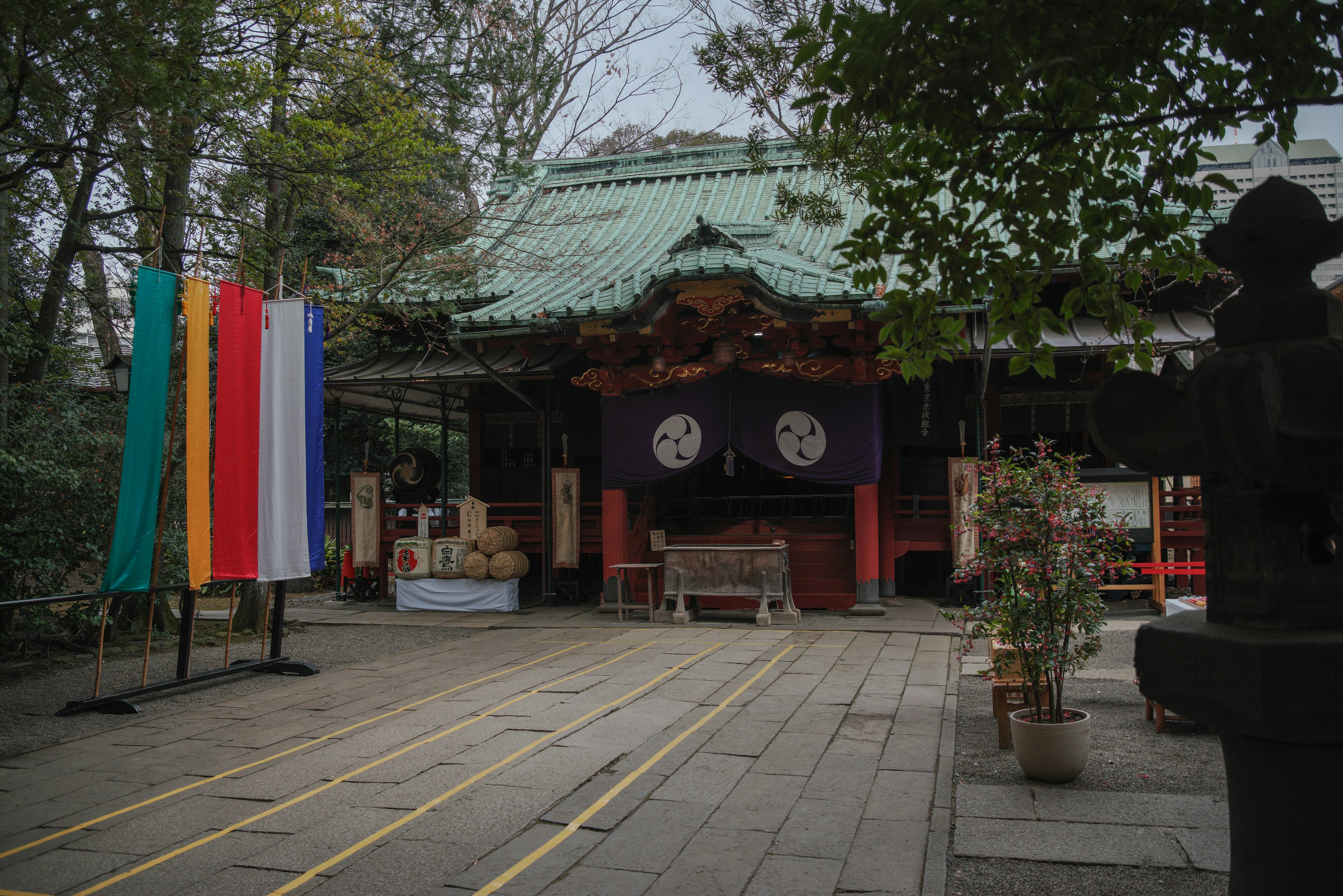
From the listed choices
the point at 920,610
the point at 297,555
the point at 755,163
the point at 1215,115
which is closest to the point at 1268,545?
the point at 1215,115

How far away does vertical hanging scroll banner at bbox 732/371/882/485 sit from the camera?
39.2ft

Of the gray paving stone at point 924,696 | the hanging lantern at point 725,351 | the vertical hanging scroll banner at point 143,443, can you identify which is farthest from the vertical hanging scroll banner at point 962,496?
the vertical hanging scroll banner at point 143,443

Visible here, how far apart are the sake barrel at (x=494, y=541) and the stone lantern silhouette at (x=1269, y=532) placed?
11.9 metres

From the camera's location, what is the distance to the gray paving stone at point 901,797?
4.48 metres

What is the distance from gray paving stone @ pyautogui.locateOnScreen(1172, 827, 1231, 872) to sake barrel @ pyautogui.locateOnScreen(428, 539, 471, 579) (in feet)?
36.2

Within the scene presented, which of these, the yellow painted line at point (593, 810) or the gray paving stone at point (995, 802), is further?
the gray paving stone at point (995, 802)

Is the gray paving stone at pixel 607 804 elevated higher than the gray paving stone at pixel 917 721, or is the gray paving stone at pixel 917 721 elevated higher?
the gray paving stone at pixel 607 804

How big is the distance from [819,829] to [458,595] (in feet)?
33.5

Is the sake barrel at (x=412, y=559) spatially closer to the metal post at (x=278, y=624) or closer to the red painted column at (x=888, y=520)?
the metal post at (x=278, y=624)

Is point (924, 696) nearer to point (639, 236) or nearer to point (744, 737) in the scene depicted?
point (744, 737)

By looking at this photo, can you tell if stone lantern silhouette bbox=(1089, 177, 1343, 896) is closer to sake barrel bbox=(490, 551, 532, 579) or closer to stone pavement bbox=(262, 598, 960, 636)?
stone pavement bbox=(262, 598, 960, 636)

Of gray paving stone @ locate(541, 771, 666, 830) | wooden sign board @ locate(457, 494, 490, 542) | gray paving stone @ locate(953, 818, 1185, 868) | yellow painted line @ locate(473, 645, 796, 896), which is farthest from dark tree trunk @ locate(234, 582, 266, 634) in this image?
gray paving stone @ locate(953, 818, 1185, 868)

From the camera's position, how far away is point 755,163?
8117mm

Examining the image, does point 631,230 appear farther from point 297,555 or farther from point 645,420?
point 297,555
